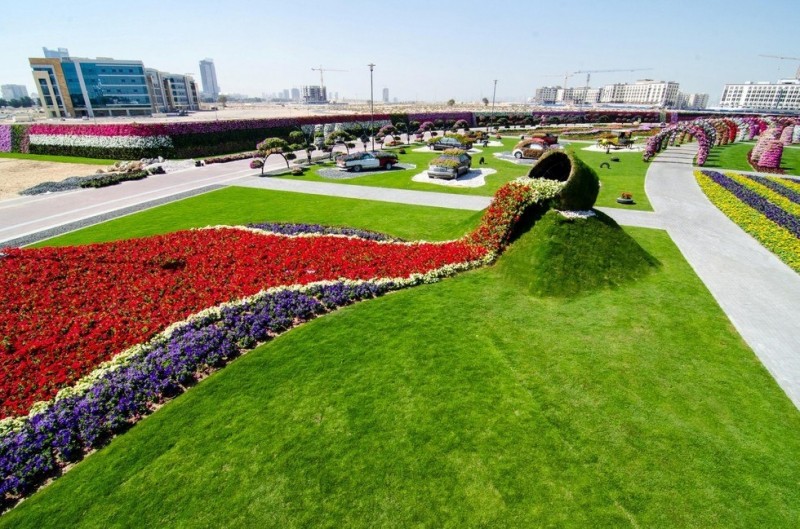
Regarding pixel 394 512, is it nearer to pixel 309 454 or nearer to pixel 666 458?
pixel 309 454

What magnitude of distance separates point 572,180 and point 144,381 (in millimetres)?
13475

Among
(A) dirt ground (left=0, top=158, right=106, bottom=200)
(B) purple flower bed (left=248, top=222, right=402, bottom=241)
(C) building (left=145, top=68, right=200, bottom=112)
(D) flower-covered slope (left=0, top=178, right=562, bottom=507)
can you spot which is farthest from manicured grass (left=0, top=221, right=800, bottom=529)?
(C) building (left=145, top=68, right=200, bottom=112)

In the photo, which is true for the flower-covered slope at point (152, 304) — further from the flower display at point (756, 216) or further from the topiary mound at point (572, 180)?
the flower display at point (756, 216)

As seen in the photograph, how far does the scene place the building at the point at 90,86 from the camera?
305 ft

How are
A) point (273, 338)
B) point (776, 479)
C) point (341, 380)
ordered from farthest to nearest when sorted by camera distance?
point (273, 338), point (341, 380), point (776, 479)

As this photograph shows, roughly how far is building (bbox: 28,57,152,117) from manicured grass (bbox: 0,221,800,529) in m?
125

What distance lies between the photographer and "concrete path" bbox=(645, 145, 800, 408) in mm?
9359

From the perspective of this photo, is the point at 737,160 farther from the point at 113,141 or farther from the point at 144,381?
the point at 113,141

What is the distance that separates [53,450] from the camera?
6312 millimetres

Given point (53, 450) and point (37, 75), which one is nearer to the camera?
point (53, 450)

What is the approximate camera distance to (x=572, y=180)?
13.2 metres

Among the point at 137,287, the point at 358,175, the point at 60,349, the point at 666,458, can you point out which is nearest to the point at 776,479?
the point at 666,458

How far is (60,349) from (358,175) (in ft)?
84.1

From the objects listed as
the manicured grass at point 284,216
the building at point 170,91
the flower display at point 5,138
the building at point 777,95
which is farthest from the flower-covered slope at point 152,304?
the building at point 777,95
